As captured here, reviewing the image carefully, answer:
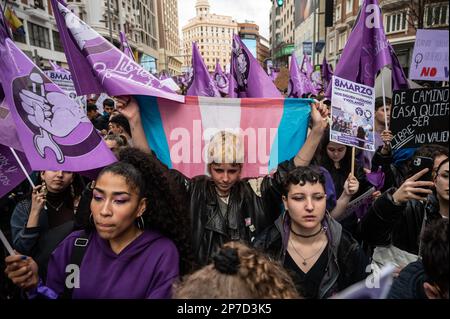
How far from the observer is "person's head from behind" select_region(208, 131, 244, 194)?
2.18 m

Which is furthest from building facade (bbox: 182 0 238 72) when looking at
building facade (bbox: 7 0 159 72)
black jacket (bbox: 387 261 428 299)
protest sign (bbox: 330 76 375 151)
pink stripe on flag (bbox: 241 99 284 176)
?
building facade (bbox: 7 0 159 72)

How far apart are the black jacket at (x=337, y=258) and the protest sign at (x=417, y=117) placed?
93 cm

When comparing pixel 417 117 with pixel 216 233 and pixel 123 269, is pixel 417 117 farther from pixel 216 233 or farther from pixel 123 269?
pixel 123 269

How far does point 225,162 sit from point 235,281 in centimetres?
114

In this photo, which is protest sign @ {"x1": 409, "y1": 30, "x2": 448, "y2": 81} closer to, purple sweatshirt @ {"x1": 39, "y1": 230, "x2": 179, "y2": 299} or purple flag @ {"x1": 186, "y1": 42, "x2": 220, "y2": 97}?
purple sweatshirt @ {"x1": 39, "y1": 230, "x2": 179, "y2": 299}

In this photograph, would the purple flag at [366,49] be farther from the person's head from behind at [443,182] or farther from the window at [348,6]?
the window at [348,6]

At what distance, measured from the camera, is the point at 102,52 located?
2434 millimetres

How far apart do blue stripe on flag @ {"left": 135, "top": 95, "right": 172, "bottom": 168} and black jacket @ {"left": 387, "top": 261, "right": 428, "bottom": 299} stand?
6.32 ft

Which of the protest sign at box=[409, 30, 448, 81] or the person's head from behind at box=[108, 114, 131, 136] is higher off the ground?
the protest sign at box=[409, 30, 448, 81]

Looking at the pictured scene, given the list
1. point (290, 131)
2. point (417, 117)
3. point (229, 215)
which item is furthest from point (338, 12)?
point (229, 215)

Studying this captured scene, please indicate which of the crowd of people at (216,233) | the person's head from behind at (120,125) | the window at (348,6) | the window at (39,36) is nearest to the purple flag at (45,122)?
the crowd of people at (216,233)

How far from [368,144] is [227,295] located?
1912 mm

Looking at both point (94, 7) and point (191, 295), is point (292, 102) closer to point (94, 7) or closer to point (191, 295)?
point (191, 295)
